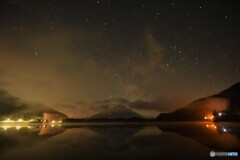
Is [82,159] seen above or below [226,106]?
below

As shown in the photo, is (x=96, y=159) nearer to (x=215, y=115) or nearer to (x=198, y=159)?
(x=198, y=159)

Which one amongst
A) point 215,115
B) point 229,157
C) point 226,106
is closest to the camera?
point 229,157

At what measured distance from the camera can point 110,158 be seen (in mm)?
15180

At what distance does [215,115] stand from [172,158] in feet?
356

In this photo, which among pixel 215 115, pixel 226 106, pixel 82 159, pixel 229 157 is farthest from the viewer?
pixel 226 106

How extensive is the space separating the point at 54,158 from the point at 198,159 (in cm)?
770

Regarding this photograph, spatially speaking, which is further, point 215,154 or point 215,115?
point 215,115

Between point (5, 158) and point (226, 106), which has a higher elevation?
point (226, 106)

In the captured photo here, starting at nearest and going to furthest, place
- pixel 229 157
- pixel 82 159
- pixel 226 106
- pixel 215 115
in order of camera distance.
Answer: pixel 229 157 → pixel 82 159 → pixel 215 115 → pixel 226 106

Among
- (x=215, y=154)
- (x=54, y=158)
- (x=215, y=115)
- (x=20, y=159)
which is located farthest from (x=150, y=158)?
(x=215, y=115)

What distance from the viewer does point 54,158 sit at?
15.3 meters

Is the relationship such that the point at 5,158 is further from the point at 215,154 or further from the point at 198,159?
the point at 215,154

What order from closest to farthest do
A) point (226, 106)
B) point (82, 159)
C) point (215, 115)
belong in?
point (82, 159) → point (215, 115) → point (226, 106)

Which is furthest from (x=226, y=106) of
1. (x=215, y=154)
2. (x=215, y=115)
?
(x=215, y=154)
